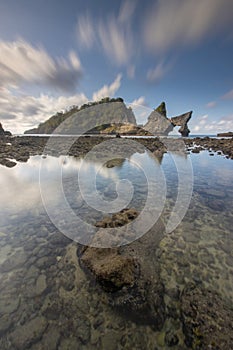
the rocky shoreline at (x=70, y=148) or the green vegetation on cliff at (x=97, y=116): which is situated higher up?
the green vegetation on cliff at (x=97, y=116)

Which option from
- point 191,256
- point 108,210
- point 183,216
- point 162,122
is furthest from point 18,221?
point 162,122

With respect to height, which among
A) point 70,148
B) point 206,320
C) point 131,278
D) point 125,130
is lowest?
point 206,320

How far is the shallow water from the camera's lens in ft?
10.6

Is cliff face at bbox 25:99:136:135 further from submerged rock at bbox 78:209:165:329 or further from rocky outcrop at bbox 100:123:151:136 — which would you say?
rocky outcrop at bbox 100:123:151:136

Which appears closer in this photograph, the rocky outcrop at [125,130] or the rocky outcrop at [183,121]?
the rocky outcrop at [125,130]

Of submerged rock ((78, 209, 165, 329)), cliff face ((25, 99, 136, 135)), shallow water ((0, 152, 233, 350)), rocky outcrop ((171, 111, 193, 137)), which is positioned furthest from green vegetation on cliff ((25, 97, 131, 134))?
rocky outcrop ((171, 111, 193, 137))

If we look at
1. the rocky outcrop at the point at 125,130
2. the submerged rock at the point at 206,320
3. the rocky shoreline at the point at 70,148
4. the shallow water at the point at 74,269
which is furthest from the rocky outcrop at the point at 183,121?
the submerged rock at the point at 206,320

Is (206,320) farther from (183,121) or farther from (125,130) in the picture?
(183,121)

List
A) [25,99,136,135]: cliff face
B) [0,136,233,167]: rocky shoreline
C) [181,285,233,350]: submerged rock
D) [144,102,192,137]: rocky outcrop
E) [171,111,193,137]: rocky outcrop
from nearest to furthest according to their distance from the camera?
[181,285,233,350]: submerged rock < [25,99,136,135]: cliff face < [0,136,233,167]: rocky shoreline < [144,102,192,137]: rocky outcrop < [171,111,193,137]: rocky outcrop

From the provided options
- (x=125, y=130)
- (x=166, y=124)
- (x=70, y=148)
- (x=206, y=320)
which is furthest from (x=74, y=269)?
(x=125, y=130)

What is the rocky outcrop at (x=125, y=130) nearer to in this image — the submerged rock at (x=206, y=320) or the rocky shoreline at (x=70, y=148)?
the rocky shoreline at (x=70, y=148)

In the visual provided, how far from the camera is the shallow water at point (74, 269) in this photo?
10.6 ft

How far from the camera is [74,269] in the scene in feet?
15.7

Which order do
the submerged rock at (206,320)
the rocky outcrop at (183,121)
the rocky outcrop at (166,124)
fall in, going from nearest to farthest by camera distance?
1. the submerged rock at (206,320)
2. the rocky outcrop at (166,124)
3. the rocky outcrop at (183,121)
